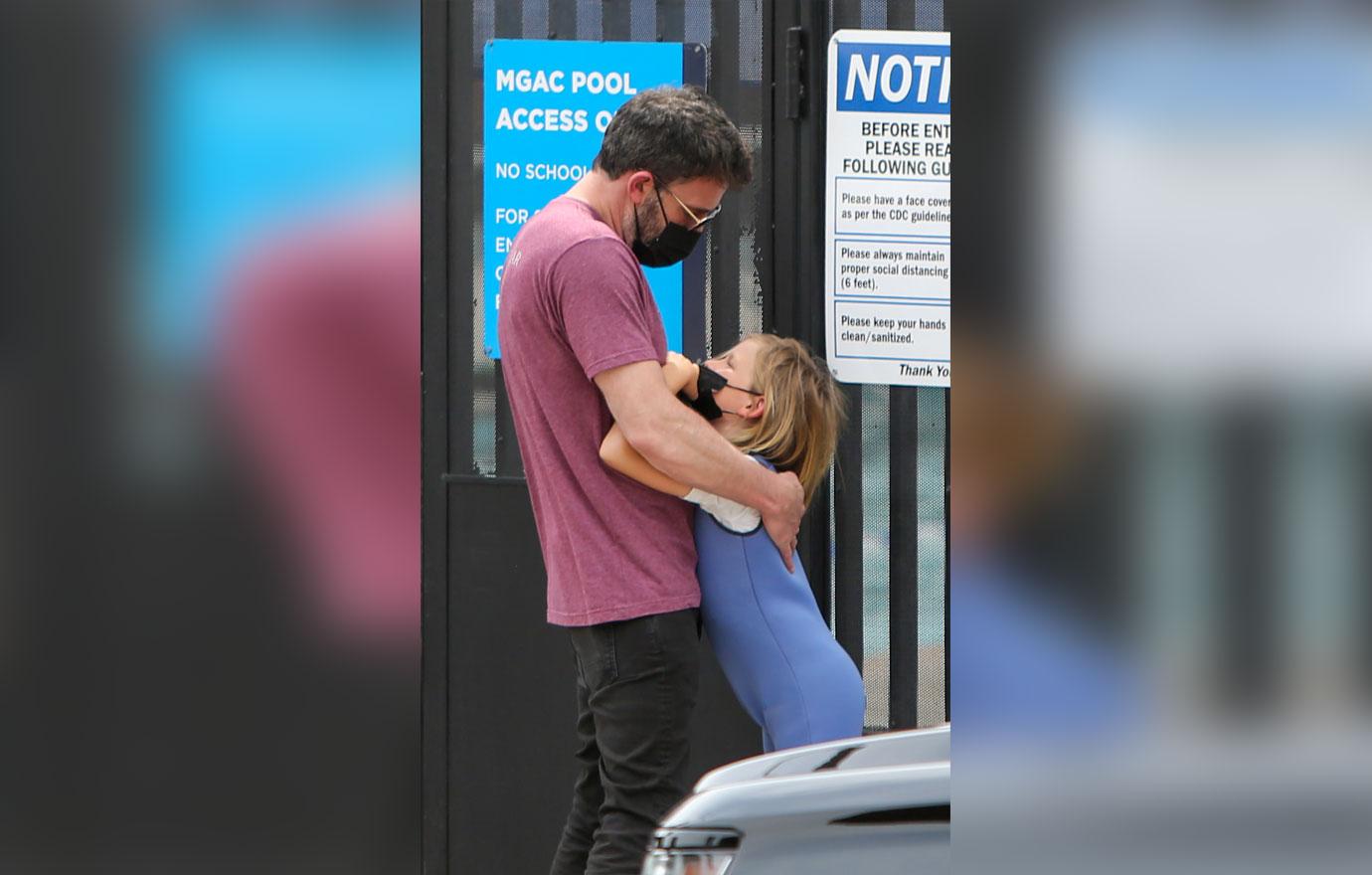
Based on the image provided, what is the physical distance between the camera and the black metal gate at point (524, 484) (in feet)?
12.2

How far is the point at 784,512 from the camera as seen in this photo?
9.80ft

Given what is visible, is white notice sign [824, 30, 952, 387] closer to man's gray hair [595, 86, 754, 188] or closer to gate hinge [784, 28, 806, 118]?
gate hinge [784, 28, 806, 118]

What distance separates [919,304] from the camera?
364 cm

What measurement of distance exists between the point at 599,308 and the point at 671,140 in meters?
0.41

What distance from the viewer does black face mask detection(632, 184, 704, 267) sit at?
3.02m

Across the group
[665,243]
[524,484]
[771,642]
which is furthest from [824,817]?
[524,484]

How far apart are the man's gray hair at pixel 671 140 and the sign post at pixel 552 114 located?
729 mm

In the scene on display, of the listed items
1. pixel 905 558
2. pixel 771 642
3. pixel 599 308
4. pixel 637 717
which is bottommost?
pixel 637 717

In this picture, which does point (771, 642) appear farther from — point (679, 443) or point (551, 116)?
point (551, 116)

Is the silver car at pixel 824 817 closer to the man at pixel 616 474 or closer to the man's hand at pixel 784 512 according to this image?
the man at pixel 616 474
